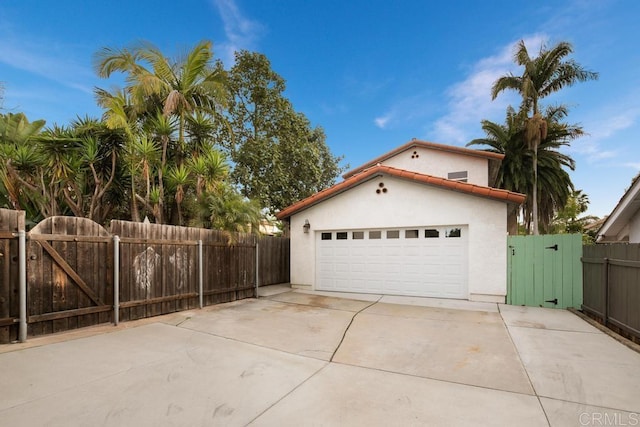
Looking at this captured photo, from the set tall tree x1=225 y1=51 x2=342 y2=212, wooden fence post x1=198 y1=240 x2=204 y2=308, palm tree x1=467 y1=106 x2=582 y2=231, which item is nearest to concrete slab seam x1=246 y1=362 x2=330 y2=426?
wooden fence post x1=198 y1=240 x2=204 y2=308

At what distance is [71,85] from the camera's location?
988cm

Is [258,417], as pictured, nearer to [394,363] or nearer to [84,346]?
[394,363]

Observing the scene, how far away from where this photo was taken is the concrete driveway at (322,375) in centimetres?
271

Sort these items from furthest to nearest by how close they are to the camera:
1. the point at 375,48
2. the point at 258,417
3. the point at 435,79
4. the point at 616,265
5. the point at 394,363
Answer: the point at 435,79, the point at 375,48, the point at 616,265, the point at 394,363, the point at 258,417

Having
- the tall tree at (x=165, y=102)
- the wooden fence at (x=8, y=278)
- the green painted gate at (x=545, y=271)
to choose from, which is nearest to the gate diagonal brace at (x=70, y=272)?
the wooden fence at (x=8, y=278)

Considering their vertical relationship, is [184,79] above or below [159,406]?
above

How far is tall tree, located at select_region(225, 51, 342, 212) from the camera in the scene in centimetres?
1405

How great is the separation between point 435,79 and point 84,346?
49.0 feet

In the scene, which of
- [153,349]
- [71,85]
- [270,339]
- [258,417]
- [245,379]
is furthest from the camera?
[71,85]

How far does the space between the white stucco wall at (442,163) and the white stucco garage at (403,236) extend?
393 cm

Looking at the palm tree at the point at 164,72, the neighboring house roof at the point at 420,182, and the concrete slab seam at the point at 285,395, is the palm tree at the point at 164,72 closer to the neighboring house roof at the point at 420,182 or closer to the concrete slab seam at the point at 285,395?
the neighboring house roof at the point at 420,182

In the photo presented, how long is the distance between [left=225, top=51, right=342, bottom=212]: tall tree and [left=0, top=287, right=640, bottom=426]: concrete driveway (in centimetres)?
894

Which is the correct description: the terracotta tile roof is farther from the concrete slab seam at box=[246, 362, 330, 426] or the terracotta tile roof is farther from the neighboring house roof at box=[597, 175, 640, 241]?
the concrete slab seam at box=[246, 362, 330, 426]

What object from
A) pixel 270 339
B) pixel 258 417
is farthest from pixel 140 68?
pixel 258 417
